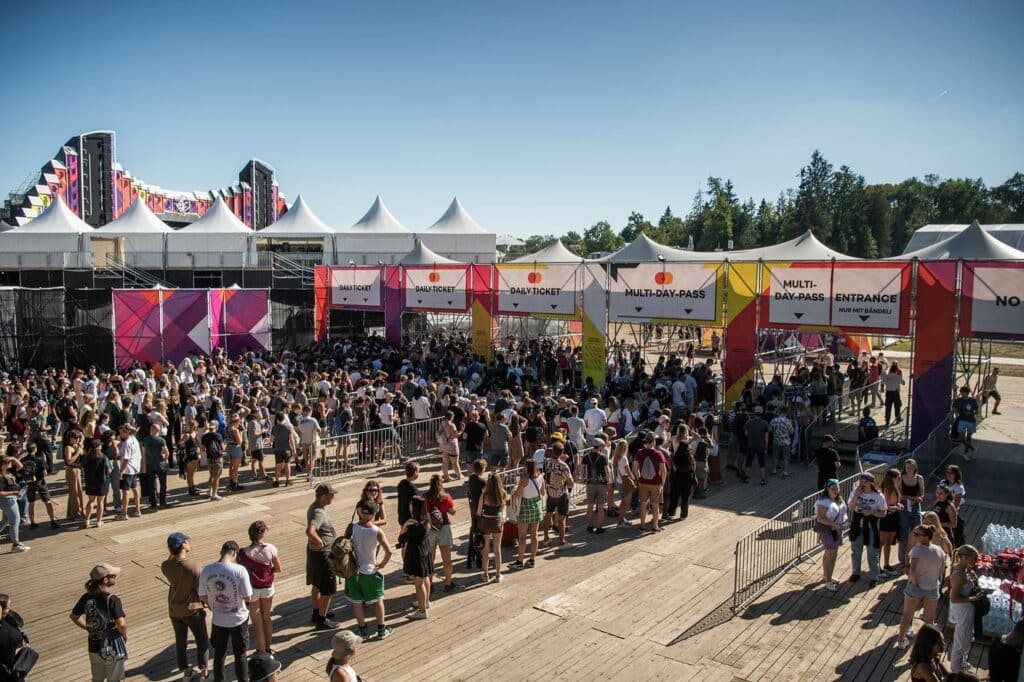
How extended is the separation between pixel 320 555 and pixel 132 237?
36255 mm

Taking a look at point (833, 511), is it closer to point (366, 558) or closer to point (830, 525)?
point (830, 525)

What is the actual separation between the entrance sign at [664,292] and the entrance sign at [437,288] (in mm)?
6052

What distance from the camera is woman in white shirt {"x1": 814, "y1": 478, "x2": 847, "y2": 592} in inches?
314

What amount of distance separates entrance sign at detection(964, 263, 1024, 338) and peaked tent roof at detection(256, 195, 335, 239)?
3167cm

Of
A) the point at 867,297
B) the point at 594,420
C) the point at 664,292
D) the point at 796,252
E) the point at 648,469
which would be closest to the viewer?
the point at 648,469

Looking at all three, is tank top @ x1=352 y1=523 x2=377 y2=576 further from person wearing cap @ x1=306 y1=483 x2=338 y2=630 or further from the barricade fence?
the barricade fence

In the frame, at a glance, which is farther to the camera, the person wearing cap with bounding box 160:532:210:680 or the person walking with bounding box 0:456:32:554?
the person walking with bounding box 0:456:32:554

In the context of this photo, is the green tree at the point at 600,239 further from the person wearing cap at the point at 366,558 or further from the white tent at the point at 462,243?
the person wearing cap at the point at 366,558

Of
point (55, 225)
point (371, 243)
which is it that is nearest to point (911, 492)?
point (371, 243)

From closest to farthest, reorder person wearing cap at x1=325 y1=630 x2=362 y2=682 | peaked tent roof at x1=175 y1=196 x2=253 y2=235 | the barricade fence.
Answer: person wearing cap at x1=325 y1=630 x2=362 y2=682 < the barricade fence < peaked tent roof at x1=175 y1=196 x2=253 y2=235

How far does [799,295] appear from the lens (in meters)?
16.1

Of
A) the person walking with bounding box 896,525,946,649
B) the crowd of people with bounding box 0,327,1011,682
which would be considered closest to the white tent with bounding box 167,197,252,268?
the crowd of people with bounding box 0,327,1011,682

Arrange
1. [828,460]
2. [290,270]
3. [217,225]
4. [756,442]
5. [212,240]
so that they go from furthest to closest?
[217,225], [212,240], [290,270], [756,442], [828,460]

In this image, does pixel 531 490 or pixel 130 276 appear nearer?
pixel 531 490
